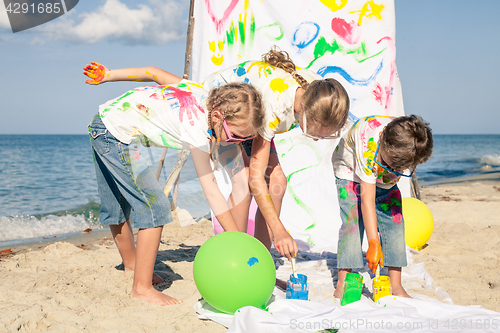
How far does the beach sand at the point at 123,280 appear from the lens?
6.53ft

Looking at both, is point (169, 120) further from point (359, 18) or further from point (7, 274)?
point (359, 18)

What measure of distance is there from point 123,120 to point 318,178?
217 cm

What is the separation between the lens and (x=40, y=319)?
1977mm

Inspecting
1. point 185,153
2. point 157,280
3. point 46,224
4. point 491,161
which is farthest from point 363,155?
point 491,161

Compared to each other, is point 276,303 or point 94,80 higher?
point 94,80

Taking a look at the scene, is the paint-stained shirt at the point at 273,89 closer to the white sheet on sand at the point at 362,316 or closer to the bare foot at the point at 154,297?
the white sheet on sand at the point at 362,316

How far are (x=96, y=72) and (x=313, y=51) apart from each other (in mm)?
2149

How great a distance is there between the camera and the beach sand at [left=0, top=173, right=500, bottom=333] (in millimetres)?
1991

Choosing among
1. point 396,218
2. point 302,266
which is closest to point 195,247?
point 302,266

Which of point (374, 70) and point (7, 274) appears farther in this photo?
point (374, 70)

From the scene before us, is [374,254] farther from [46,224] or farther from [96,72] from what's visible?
[46,224]

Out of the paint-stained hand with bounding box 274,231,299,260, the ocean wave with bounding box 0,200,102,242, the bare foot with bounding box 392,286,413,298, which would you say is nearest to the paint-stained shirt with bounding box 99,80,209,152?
the paint-stained hand with bounding box 274,231,299,260

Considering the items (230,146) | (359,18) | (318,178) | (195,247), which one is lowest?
(195,247)

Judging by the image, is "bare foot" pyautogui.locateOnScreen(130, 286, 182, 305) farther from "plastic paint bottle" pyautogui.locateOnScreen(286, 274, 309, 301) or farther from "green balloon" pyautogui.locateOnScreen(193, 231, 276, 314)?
"plastic paint bottle" pyautogui.locateOnScreen(286, 274, 309, 301)
